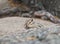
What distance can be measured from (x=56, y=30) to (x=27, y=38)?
0.65 feet

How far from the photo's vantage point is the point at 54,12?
4254mm

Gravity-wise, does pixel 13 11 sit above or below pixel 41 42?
below

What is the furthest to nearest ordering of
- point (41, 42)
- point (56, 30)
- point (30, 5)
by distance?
point (30, 5), point (56, 30), point (41, 42)

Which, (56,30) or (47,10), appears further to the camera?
(47,10)

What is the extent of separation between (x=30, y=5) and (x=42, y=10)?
38 cm

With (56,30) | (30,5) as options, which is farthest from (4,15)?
(56,30)

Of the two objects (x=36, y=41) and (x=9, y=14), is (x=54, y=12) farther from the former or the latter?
(x=36, y=41)

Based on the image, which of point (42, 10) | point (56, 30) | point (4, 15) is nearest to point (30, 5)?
point (42, 10)

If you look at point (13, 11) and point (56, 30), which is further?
point (13, 11)

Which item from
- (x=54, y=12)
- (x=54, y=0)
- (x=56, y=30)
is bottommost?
(x=54, y=12)

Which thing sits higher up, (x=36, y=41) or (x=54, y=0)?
(x=36, y=41)

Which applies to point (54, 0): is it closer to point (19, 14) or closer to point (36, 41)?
point (19, 14)

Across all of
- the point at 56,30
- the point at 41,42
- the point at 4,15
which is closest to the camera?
the point at 41,42

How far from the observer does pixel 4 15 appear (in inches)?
162
